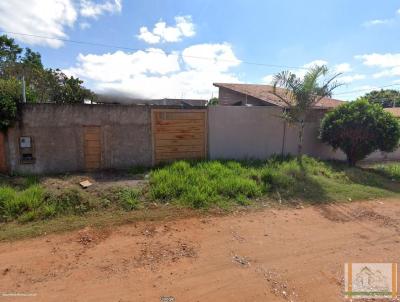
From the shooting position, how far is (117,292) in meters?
3.27

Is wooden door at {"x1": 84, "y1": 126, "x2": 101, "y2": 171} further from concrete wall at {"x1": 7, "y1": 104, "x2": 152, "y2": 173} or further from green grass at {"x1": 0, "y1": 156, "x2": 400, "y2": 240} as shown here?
green grass at {"x1": 0, "y1": 156, "x2": 400, "y2": 240}

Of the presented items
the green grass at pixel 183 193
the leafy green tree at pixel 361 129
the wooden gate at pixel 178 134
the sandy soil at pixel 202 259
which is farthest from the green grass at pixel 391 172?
the wooden gate at pixel 178 134

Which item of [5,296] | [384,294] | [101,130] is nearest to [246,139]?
[101,130]

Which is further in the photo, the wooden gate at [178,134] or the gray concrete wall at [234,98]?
the gray concrete wall at [234,98]

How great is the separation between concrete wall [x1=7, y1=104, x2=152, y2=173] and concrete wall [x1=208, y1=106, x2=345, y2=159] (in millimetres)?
2367

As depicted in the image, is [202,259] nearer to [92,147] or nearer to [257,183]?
[257,183]

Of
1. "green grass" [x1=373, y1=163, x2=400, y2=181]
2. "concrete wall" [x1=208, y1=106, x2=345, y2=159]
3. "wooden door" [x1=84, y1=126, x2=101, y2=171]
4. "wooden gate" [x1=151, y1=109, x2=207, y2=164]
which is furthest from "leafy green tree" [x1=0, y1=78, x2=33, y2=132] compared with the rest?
"green grass" [x1=373, y1=163, x2=400, y2=181]

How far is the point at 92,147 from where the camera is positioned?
8.10 m

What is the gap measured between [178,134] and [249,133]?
9.04ft

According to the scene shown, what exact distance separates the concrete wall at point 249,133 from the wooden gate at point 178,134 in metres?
0.37

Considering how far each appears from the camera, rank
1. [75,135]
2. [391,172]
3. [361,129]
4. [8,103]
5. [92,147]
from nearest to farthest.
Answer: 1. [8,103]
2. [75,135]
3. [92,147]
4. [361,129]
5. [391,172]

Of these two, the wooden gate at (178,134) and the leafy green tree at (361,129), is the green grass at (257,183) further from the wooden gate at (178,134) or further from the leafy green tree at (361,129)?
the leafy green tree at (361,129)

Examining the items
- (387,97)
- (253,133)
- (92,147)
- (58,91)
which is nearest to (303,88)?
(253,133)

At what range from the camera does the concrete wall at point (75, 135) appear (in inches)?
294
